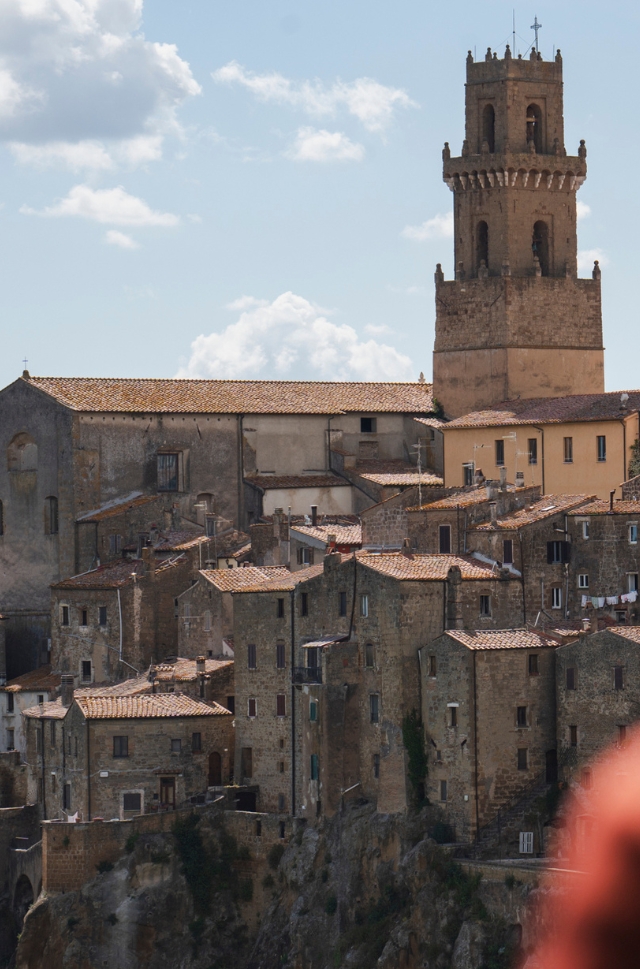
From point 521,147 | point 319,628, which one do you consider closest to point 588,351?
point 521,147

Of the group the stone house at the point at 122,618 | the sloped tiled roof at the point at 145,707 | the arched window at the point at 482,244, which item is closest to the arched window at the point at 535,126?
the arched window at the point at 482,244

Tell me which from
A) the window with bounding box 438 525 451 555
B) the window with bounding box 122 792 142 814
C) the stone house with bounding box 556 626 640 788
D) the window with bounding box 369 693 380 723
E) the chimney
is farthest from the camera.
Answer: the chimney

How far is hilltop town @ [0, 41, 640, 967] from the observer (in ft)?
143

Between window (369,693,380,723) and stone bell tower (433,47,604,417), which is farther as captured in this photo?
stone bell tower (433,47,604,417)

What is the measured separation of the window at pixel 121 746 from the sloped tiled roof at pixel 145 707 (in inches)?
23.6

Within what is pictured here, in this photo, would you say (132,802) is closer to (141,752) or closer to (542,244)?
(141,752)

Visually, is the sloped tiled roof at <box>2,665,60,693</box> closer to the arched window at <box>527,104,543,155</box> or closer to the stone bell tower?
the stone bell tower

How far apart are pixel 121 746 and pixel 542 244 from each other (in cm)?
2414

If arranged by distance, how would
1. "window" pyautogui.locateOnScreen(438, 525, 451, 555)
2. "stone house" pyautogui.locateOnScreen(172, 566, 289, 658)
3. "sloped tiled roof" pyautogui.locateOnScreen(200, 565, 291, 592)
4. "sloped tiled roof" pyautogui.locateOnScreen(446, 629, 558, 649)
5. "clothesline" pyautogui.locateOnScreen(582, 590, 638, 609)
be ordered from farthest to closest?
"stone house" pyautogui.locateOnScreen(172, 566, 289, 658) < "sloped tiled roof" pyautogui.locateOnScreen(200, 565, 291, 592) < "window" pyautogui.locateOnScreen(438, 525, 451, 555) < "clothesline" pyautogui.locateOnScreen(582, 590, 638, 609) < "sloped tiled roof" pyautogui.locateOnScreen(446, 629, 558, 649)

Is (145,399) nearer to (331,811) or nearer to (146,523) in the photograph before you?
(146,523)

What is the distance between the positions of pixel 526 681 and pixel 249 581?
481 inches

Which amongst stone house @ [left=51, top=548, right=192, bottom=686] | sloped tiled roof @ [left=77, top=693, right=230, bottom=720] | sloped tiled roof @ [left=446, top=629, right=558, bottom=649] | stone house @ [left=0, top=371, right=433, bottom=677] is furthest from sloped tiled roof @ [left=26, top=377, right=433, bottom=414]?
sloped tiled roof @ [left=446, top=629, right=558, bottom=649]

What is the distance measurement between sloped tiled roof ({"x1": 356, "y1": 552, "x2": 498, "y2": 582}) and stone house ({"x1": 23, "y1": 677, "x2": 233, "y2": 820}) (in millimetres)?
7015

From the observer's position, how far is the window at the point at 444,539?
51.4m
